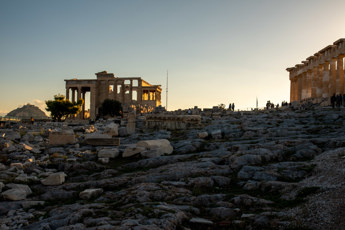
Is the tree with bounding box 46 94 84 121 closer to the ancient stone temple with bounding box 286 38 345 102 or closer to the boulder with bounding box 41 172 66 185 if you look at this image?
the ancient stone temple with bounding box 286 38 345 102

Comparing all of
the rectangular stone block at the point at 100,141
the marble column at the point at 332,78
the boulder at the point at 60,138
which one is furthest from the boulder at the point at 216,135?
the marble column at the point at 332,78

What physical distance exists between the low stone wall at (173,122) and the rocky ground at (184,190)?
9.09 metres

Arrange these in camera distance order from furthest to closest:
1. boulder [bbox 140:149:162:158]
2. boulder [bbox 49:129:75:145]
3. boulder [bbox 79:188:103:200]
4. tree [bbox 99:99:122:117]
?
tree [bbox 99:99:122:117] < boulder [bbox 49:129:75:145] < boulder [bbox 140:149:162:158] < boulder [bbox 79:188:103:200]

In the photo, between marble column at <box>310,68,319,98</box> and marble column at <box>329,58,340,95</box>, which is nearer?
marble column at <box>329,58,340,95</box>

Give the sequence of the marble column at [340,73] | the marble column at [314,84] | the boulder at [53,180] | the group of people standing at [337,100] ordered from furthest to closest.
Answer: the marble column at [314,84] → the marble column at [340,73] → the group of people standing at [337,100] → the boulder at [53,180]

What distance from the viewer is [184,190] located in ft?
27.0

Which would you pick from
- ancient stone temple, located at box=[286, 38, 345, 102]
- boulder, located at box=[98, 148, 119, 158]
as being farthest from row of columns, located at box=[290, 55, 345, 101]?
boulder, located at box=[98, 148, 119, 158]

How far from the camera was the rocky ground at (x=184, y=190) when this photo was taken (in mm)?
5895

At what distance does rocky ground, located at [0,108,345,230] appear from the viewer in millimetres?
5895

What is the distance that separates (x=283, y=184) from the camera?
7922 mm

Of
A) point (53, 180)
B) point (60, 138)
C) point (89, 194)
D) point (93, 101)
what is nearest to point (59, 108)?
point (93, 101)

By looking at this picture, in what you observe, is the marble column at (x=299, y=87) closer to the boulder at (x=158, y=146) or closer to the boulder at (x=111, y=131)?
the boulder at (x=111, y=131)

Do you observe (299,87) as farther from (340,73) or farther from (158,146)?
(158,146)

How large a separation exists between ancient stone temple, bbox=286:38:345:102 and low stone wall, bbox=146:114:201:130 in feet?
68.7
